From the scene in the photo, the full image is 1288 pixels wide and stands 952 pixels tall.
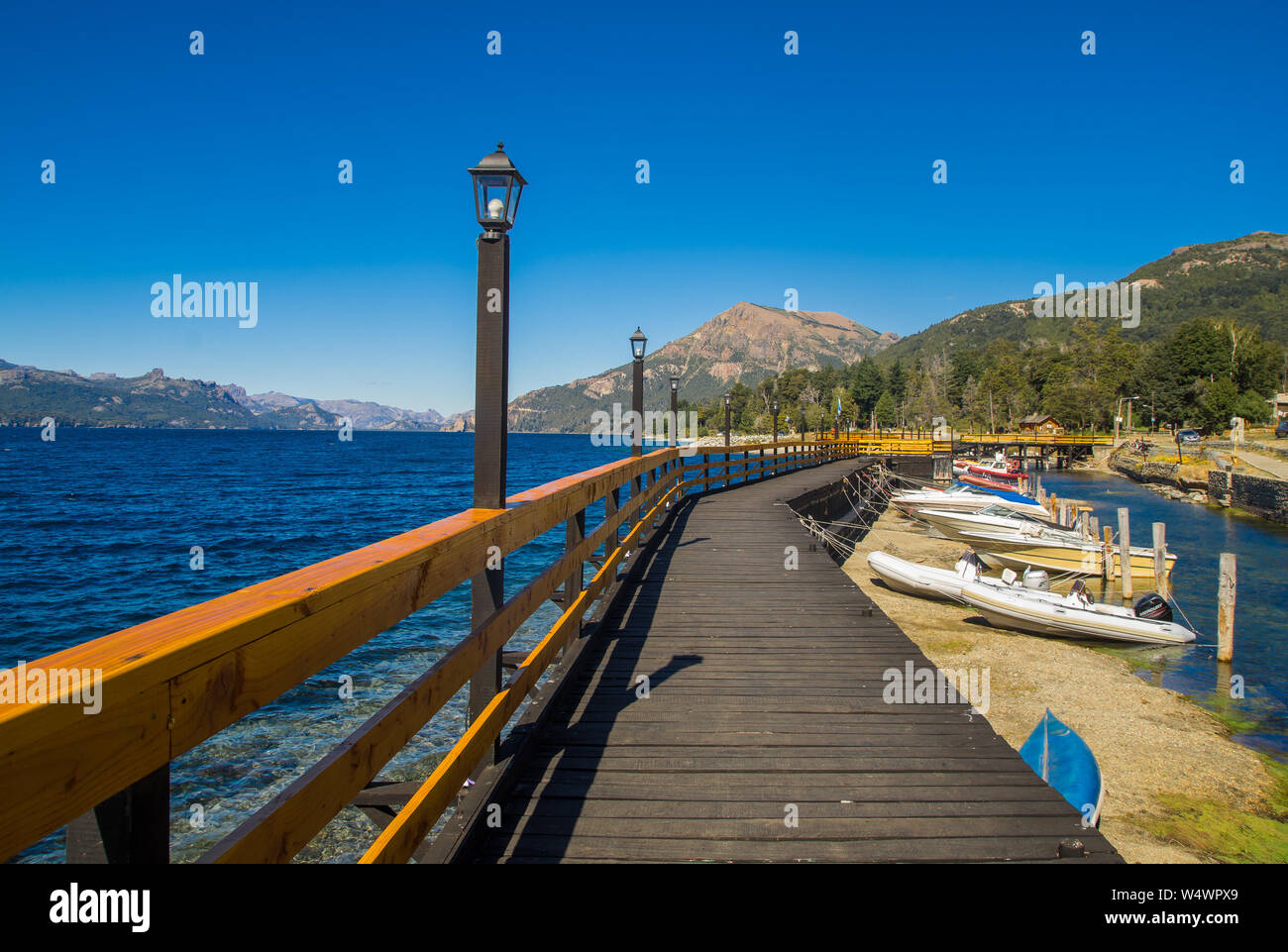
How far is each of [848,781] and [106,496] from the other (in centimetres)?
4676

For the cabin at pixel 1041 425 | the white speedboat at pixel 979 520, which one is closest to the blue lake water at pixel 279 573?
the white speedboat at pixel 979 520

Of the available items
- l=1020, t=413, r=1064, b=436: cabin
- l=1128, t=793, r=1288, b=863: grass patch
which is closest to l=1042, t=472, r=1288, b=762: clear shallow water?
l=1128, t=793, r=1288, b=863: grass patch

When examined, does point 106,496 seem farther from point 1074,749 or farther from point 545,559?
point 1074,749

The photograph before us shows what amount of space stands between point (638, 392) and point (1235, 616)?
42.7 ft

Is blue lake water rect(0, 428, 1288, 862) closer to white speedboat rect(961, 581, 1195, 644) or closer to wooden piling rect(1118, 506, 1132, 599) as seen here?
white speedboat rect(961, 581, 1195, 644)

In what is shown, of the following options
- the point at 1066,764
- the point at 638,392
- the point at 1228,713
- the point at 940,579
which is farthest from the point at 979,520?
the point at 1066,764

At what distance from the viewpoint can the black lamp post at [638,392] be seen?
11.3 metres

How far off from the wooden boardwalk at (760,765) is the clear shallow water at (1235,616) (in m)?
6.78

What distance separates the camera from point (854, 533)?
976 inches

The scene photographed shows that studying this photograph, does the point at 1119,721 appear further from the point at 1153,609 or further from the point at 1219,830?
the point at 1153,609

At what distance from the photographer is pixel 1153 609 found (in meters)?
12.4

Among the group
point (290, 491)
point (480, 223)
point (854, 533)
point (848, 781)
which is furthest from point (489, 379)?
point (290, 491)
